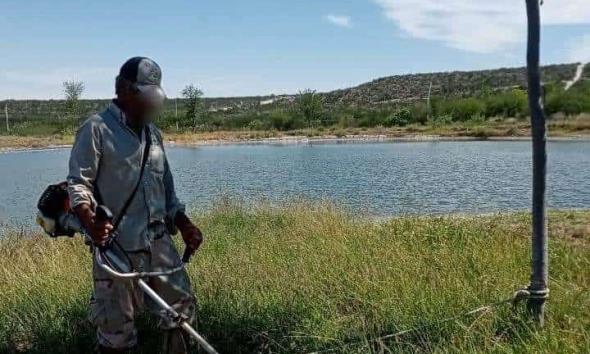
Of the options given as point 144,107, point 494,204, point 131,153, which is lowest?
point 494,204

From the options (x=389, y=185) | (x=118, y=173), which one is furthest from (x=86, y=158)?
(x=389, y=185)

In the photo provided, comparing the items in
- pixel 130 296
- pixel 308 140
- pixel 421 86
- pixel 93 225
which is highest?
pixel 421 86

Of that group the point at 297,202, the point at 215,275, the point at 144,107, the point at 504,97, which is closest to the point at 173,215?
the point at 144,107

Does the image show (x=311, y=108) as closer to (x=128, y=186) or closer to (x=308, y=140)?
(x=308, y=140)

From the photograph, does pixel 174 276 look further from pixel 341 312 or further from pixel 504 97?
pixel 504 97

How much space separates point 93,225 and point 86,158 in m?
0.40

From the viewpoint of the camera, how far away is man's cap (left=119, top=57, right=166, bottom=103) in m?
3.13

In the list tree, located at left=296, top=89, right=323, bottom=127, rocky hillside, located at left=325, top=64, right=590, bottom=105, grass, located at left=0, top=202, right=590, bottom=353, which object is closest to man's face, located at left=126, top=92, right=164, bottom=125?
grass, located at left=0, top=202, right=590, bottom=353

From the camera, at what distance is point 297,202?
10086 mm

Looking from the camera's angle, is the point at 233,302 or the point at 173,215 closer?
the point at 173,215

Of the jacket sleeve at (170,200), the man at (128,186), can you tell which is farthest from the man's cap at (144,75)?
the jacket sleeve at (170,200)

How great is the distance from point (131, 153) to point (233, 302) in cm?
167

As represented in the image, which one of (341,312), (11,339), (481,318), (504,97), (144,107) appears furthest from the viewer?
(504,97)

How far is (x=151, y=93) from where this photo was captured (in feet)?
10.4
